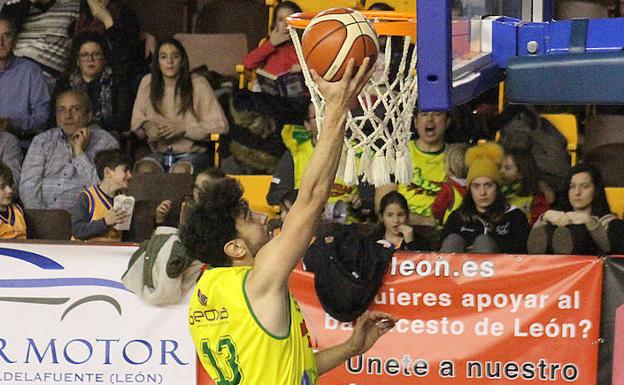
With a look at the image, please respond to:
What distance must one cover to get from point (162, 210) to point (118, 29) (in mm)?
2375

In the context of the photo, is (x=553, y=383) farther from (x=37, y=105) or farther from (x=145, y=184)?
(x=37, y=105)

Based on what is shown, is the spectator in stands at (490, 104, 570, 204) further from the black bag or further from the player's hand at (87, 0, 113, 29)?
the player's hand at (87, 0, 113, 29)

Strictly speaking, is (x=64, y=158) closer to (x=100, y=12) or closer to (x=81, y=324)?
(x=100, y=12)

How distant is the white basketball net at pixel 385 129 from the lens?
5309 millimetres

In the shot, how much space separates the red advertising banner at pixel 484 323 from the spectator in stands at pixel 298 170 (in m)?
1.40

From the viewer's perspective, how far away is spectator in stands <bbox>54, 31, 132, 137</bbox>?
9.55m

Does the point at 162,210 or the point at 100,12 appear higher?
the point at 100,12

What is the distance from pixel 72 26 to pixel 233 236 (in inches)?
240

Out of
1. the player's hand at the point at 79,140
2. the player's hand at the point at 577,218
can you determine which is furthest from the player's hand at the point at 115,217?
the player's hand at the point at 577,218

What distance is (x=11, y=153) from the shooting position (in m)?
9.04

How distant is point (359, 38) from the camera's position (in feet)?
14.3

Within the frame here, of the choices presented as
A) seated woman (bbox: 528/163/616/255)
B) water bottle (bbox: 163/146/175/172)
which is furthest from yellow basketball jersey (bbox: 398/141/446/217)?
water bottle (bbox: 163/146/175/172)

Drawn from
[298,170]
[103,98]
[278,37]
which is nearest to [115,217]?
[298,170]

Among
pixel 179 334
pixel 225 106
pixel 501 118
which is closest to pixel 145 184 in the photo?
pixel 225 106
